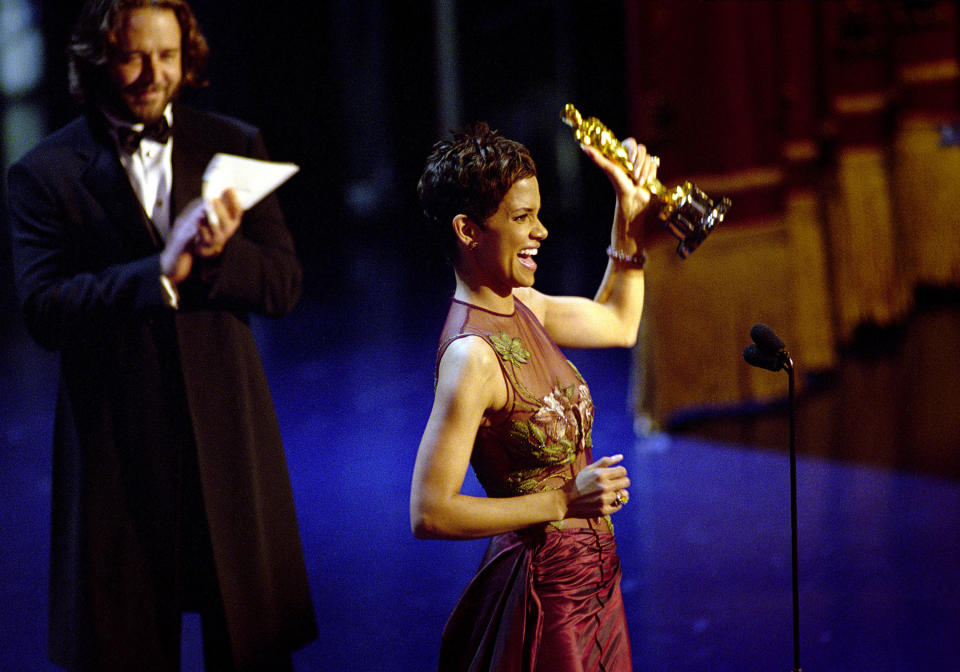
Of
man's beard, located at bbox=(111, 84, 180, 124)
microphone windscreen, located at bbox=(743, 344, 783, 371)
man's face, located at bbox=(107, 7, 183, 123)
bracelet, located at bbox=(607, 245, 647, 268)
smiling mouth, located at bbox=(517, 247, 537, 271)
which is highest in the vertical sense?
man's face, located at bbox=(107, 7, 183, 123)

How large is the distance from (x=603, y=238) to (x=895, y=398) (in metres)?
3.87

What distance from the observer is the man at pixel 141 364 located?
2027 mm

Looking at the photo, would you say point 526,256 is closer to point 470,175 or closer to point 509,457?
point 470,175

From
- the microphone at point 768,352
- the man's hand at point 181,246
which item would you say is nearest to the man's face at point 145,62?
the man's hand at point 181,246

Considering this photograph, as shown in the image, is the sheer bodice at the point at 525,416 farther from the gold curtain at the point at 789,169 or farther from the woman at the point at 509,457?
the gold curtain at the point at 789,169

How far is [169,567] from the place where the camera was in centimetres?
212

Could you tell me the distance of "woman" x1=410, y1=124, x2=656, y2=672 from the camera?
1788mm

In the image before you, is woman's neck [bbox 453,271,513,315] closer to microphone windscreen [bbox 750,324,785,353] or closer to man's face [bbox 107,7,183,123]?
microphone windscreen [bbox 750,324,785,353]

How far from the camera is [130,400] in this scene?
209 cm

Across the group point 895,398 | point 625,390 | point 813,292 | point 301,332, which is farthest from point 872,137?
point 301,332

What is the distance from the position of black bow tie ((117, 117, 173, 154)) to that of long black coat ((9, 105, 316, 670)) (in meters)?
0.03

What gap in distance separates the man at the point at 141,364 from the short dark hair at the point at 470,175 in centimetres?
39

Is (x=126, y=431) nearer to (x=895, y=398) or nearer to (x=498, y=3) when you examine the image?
Answer: (x=895, y=398)

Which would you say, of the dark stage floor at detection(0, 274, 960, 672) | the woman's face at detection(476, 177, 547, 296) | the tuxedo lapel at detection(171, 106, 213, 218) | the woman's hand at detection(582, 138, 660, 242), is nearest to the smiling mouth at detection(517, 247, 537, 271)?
the woman's face at detection(476, 177, 547, 296)
